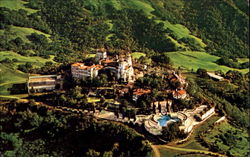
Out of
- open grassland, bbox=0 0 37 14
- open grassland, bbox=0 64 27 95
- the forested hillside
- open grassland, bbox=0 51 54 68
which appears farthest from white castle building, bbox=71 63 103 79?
open grassland, bbox=0 0 37 14

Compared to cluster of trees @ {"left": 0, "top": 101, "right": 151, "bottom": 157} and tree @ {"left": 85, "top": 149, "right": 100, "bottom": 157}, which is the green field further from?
tree @ {"left": 85, "top": 149, "right": 100, "bottom": 157}

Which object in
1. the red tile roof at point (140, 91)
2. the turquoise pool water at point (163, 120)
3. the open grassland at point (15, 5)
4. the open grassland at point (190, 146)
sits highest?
the open grassland at point (15, 5)

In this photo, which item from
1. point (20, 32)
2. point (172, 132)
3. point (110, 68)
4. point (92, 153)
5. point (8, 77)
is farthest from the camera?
point (20, 32)

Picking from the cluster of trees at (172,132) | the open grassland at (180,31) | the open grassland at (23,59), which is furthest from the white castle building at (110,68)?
the open grassland at (180,31)

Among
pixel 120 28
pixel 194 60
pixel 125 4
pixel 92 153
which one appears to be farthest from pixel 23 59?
pixel 125 4

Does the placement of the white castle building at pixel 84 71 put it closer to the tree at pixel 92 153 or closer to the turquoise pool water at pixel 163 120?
the turquoise pool water at pixel 163 120

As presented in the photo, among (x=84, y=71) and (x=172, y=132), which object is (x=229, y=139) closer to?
(x=172, y=132)
